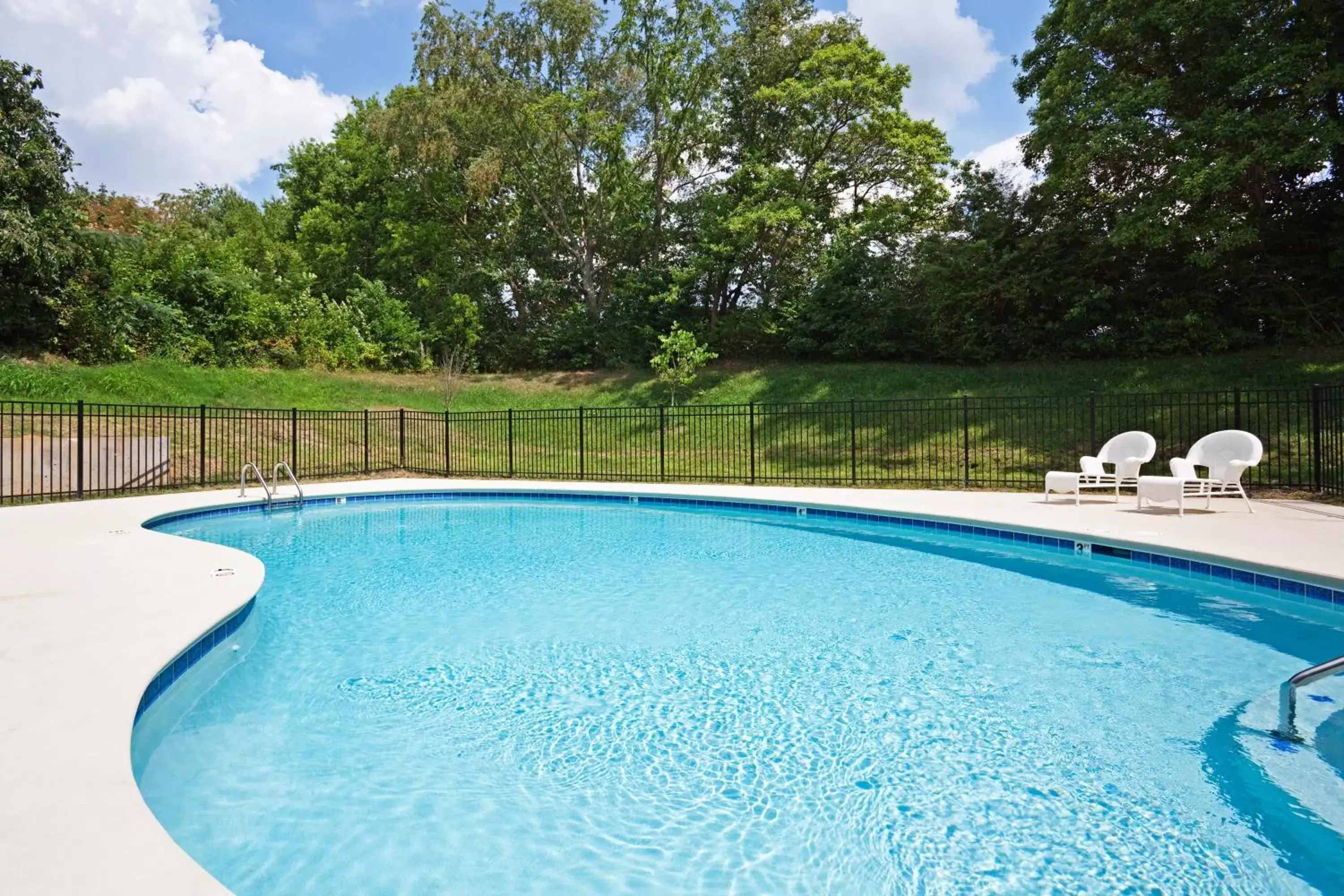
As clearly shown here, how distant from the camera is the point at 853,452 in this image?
1166 centimetres

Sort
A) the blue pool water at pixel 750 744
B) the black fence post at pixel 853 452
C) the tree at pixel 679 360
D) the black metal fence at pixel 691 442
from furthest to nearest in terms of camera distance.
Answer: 1. the tree at pixel 679 360
2. the black fence post at pixel 853 452
3. the black metal fence at pixel 691 442
4. the blue pool water at pixel 750 744

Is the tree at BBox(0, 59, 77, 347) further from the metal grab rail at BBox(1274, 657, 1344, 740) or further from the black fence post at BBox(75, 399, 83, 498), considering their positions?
the metal grab rail at BBox(1274, 657, 1344, 740)

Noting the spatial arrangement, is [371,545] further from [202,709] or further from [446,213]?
[446,213]

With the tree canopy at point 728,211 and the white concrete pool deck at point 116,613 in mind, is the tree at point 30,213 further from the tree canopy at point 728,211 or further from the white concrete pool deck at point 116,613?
the white concrete pool deck at point 116,613

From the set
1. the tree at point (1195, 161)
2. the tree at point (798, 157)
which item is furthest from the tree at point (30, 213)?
the tree at point (1195, 161)

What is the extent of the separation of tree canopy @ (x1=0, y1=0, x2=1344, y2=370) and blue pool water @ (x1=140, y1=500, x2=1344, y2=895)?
11607 millimetres

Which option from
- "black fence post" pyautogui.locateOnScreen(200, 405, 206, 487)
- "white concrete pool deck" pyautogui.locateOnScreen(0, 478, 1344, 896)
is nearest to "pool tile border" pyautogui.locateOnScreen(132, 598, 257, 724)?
"white concrete pool deck" pyautogui.locateOnScreen(0, 478, 1344, 896)

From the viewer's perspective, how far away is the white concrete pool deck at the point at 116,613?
5.58 feet

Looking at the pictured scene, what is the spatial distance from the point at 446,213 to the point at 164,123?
1072 cm

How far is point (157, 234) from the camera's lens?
62.7 ft

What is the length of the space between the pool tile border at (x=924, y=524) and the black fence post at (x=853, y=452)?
2164 mm

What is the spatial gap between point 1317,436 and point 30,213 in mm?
23300

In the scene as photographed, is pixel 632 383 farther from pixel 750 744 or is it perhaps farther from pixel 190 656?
pixel 750 744

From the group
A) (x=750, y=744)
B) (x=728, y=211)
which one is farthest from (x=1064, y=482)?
(x=728, y=211)
